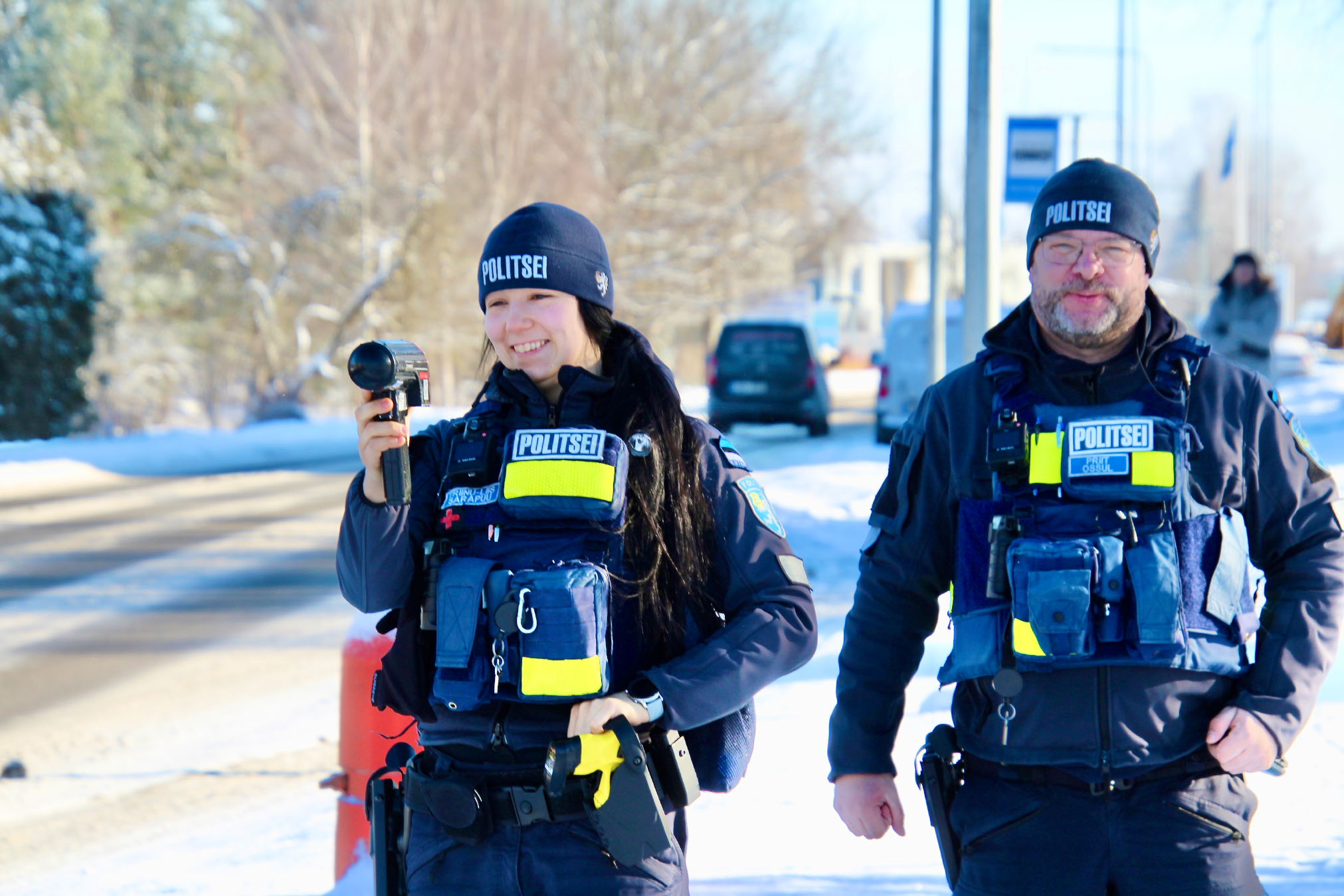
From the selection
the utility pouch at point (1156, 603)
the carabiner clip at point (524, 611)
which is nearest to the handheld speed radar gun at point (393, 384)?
the carabiner clip at point (524, 611)

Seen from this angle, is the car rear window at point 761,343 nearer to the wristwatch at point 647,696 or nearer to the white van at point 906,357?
the white van at point 906,357

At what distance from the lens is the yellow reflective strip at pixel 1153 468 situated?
2.28 metres

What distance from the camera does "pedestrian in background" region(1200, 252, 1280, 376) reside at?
10625 mm

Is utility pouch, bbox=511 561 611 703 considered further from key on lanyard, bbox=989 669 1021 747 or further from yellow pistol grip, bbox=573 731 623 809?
key on lanyard, bbox=989 669 1021 747

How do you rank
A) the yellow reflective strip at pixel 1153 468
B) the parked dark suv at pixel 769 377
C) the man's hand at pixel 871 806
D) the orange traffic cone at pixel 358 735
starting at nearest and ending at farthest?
the yellow reflective strip at pixel 1153 468 → the man's hand at pixel 871 806 → the orange traffic cone at pixel 358 735 → the parked dark suv at pixel 769 377

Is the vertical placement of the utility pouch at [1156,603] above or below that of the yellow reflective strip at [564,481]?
below

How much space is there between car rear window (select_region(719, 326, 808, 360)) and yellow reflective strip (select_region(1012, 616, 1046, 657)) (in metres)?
18.6

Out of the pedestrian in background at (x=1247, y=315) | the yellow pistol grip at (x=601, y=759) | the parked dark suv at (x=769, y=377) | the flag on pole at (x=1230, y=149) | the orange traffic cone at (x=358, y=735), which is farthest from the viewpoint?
the flag on pole at (x=1230, y=149)

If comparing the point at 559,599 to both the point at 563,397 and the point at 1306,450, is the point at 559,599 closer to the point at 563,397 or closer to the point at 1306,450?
the point at 563,397

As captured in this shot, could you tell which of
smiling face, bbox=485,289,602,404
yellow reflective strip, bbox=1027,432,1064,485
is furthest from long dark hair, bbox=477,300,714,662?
yellow reflective strip, bbox=1027,432,1064,485

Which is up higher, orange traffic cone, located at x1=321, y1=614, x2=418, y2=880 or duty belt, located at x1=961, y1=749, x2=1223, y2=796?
duty belt, located at x1=961, y1=749, x2=1223, y2=796

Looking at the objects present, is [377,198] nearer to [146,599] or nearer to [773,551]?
[146,599]

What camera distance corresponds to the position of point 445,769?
90.9 inches

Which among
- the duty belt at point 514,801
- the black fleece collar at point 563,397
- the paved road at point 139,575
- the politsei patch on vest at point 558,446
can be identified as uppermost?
the black fleece collar at point 563,397
